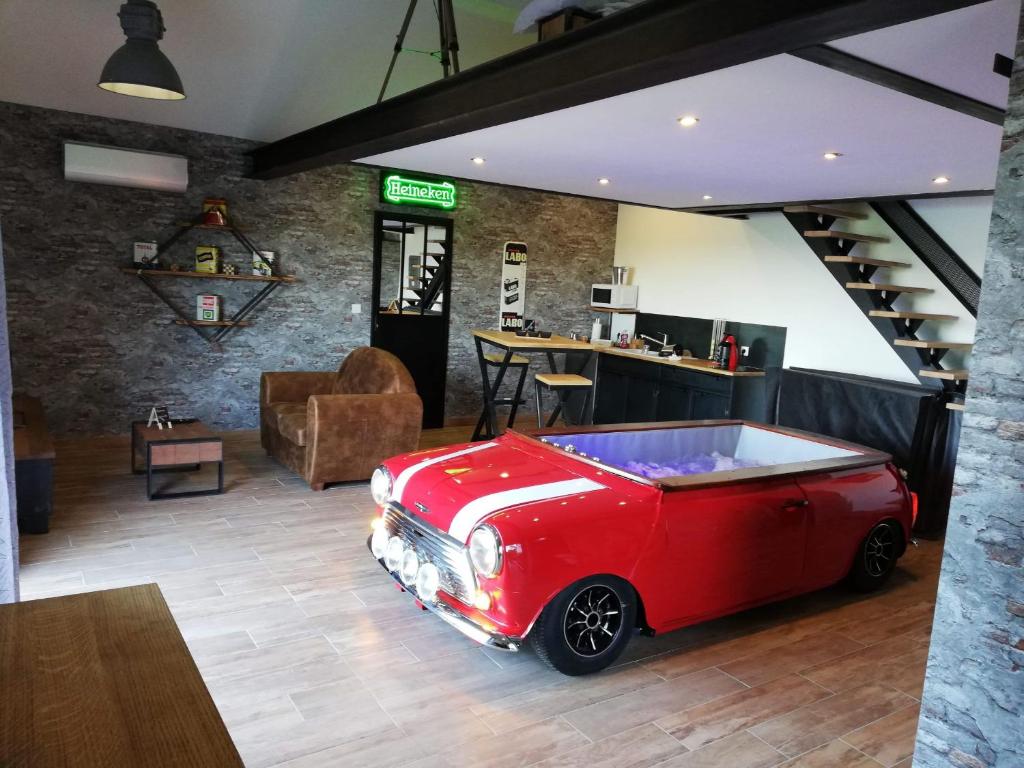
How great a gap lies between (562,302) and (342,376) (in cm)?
344

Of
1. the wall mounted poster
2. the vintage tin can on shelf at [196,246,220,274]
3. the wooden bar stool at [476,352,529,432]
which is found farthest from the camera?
the wall mounted poster

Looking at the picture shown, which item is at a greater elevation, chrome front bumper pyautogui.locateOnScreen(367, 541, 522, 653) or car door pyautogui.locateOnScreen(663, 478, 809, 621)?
car door pyautogui.locateOnScreen(663, 478, 809, 621)

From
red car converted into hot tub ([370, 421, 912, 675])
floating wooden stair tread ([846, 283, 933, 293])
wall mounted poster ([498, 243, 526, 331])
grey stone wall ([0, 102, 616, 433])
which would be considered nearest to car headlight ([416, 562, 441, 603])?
red car converted into hot tub ([370, 421, 912, 675])

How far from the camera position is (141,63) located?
3924mm

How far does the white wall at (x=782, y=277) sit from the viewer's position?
612 cm

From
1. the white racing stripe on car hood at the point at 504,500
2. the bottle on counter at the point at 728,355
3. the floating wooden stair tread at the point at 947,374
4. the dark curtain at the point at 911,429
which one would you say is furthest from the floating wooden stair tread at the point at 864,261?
the white racing stripe on car hood at the point at 504,500

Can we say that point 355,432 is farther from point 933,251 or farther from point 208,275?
point 933,251

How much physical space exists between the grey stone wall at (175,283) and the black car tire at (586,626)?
5.16m

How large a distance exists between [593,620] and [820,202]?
4659mm

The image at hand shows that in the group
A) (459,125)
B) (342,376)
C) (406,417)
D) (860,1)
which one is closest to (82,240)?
(342,376)

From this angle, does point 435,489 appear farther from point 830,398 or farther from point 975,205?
point 975,205

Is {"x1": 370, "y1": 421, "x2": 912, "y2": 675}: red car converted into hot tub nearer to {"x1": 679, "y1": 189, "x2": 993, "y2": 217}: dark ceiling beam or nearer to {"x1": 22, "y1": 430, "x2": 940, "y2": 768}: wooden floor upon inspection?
{"x1": 22, "y1": 430, "x2": 940, "y2": 768}: wooden floor

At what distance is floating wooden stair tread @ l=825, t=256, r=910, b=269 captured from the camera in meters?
6.21

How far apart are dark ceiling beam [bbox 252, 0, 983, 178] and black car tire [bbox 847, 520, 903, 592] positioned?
9.20 feet
